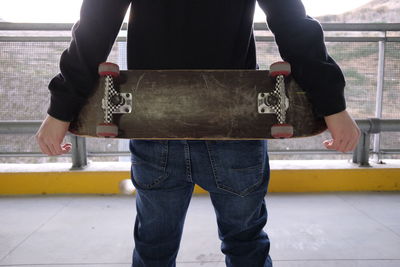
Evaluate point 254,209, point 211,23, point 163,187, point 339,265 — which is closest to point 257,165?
point 254,209

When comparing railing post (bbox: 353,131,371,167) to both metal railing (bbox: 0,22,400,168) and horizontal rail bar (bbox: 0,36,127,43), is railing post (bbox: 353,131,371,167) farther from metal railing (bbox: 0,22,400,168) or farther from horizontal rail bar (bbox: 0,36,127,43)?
horizontal rail bar (bbox: 0,36,127,43)

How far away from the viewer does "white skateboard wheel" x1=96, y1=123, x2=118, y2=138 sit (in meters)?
0.84

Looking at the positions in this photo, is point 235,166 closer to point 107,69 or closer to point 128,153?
→ point 107,69

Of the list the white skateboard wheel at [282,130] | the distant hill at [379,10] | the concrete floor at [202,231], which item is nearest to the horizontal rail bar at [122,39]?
the concrete floor at [202,231]

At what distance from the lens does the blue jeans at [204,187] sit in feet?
3.04

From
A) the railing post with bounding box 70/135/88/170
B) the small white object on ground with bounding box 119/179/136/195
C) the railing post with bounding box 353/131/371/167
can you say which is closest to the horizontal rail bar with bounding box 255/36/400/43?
the railing post with bounding box 353/131/371/167

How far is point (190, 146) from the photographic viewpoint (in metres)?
0.94

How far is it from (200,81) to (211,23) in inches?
6.6

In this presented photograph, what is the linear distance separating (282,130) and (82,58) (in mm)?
535

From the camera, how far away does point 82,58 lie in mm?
847

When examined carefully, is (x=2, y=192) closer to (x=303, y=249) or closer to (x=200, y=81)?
(x=303, y=249)

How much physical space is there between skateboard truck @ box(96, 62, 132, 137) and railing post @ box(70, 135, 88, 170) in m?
2.10

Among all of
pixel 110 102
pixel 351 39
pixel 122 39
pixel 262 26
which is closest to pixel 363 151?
pixel 351 39

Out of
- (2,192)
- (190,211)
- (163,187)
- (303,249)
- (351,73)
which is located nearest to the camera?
(163,187)
